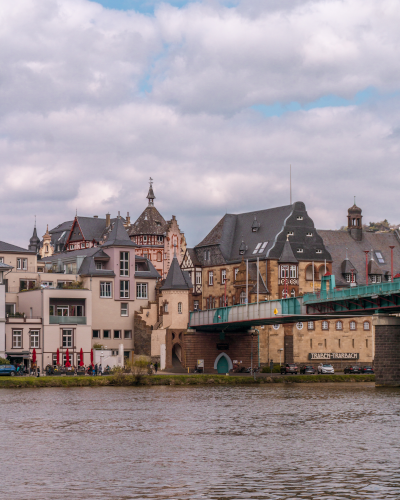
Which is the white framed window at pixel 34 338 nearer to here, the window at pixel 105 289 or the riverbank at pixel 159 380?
the window at pixel 105 289

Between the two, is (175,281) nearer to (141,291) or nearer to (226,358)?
(141,291)

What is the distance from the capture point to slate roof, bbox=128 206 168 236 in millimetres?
186625

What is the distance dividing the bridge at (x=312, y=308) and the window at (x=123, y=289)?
32.4 ft

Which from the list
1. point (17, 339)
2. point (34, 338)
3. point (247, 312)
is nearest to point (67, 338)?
point (34, 338)

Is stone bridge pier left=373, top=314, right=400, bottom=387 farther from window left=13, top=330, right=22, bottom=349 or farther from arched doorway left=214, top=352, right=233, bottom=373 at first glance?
window left=13, top=330, right=22, bottom=349

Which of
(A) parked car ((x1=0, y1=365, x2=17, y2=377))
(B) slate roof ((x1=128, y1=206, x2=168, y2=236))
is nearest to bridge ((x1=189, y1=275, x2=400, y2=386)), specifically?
(A) parked car ((x1=0, y1=365, x2=17, y2=377))

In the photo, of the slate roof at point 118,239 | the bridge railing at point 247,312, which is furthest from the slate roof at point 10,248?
the bridge railing at point 247,312

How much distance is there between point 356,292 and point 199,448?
5484cm

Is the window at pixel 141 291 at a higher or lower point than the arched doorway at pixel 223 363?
higher

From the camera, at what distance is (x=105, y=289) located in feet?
418

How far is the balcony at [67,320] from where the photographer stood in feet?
382

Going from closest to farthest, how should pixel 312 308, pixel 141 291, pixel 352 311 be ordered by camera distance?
pixel 352 311 < pixel 312 308 < pixel 141 291

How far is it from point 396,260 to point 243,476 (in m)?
133

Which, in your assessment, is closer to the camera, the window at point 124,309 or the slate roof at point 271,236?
the window at point 124,309
